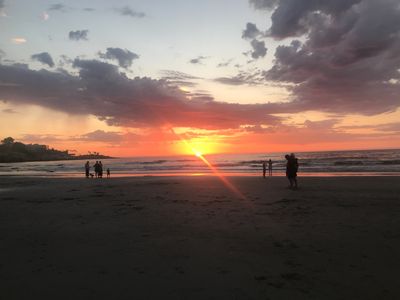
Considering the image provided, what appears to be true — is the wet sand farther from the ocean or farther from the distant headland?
the distant headland

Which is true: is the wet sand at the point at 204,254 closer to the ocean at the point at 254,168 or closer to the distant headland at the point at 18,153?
the ocean at the point at 254,168

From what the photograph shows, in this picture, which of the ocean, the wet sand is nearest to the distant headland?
the ocean

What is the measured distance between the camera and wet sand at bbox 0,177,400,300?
5.09 m

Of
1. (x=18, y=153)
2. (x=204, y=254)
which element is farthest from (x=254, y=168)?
(x=18, y=153)

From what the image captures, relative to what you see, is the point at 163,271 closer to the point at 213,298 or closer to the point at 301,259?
the point at 213,298

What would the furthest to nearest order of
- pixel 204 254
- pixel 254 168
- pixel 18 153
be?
1. pixel 18 153
2. pixel 254 168
3. pixel 204 254

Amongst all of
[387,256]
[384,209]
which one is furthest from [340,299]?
[384,209]

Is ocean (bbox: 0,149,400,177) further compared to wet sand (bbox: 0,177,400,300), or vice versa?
ocean (bbox: 0,149,400,177)

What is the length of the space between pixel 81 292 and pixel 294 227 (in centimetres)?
558

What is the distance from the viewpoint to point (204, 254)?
677cm

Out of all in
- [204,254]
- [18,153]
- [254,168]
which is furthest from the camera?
[18,153]

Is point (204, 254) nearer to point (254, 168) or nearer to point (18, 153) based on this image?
point (254, 168)

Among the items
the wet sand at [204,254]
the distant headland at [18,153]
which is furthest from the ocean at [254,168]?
the distant headland at [18,153]

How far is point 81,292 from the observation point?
504 centimetres
